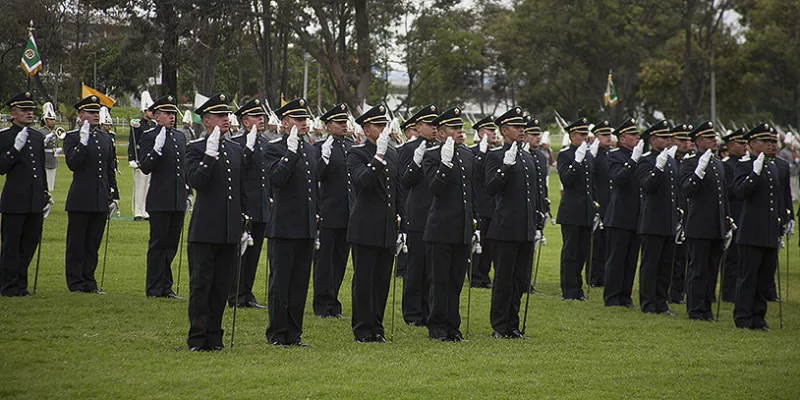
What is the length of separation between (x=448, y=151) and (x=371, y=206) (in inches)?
36.0

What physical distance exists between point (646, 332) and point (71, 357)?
20.4 feet

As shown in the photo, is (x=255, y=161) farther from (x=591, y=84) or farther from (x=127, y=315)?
(x=591, y=84)

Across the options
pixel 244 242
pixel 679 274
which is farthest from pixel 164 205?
pixel 679 274

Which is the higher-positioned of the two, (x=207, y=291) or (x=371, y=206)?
(x=371, y=206)

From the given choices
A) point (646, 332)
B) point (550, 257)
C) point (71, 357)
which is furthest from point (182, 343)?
point (550, 257)

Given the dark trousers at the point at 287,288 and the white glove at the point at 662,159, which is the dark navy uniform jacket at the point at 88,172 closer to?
the dark trousers at the point at 287,288

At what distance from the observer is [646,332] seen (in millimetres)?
11773

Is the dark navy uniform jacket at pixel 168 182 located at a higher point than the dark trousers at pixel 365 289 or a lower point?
higher

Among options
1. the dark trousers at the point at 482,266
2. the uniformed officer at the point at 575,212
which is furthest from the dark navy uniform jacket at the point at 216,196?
the dark trousers at the point at 482,266

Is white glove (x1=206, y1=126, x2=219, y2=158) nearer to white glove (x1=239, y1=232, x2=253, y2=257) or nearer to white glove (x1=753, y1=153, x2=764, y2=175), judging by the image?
white glove (x1=239, y1=232, x2=253, y2=257)

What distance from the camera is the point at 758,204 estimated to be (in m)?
12.6

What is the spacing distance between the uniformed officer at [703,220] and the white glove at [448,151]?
4.05 meters

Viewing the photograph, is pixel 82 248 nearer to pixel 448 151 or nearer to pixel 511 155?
pixel 448 151

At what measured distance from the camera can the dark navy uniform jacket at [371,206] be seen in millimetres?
10188
